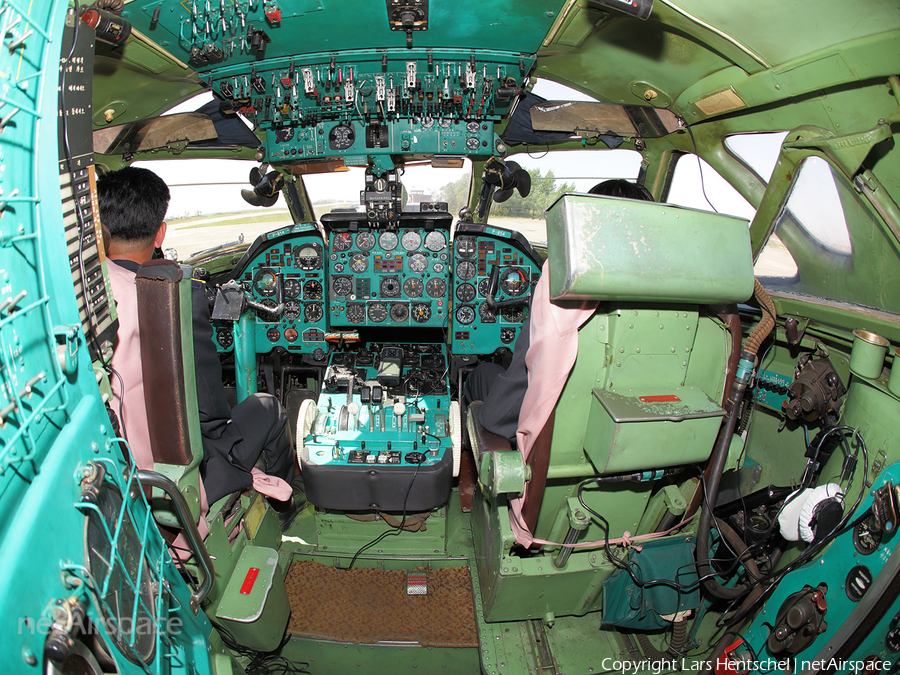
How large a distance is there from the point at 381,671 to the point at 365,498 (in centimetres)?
83

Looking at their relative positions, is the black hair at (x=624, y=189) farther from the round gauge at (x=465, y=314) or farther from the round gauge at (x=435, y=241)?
the round gauge at (x=465, y=314)

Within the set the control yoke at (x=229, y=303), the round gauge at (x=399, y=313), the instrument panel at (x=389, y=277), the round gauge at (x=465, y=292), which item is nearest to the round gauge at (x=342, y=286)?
the instrument panel at (x=389, y=277)

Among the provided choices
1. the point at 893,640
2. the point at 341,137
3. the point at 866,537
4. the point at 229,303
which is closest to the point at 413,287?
the point at 341,137

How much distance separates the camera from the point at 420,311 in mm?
3979

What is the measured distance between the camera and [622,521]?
6.09 ft

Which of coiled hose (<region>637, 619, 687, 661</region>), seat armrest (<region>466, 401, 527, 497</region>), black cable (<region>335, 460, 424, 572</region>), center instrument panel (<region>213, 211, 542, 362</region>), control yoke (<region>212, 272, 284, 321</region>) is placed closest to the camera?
seat armrest (<region>466, 401, 527, 497</region>)

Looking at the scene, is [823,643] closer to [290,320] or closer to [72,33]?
[72,33]

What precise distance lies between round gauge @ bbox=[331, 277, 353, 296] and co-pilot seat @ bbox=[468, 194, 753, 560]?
104 inches

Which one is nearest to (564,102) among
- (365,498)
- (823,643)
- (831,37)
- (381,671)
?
(831,37)

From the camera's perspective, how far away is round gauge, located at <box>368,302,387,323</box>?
3947mm

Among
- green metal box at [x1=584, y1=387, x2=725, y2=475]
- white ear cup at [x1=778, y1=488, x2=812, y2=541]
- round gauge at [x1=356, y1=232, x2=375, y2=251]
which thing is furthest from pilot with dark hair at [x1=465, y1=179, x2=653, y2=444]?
round gauge at [x1=356, y1=232, x2=375, y2=251]

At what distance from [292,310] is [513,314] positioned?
6.65 ft

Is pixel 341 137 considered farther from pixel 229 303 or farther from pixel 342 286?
pixel 229 303

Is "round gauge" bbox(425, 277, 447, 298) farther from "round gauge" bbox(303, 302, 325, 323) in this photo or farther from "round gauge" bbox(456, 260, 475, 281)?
"round gauge" bbox(303, 302, 325, 323)
